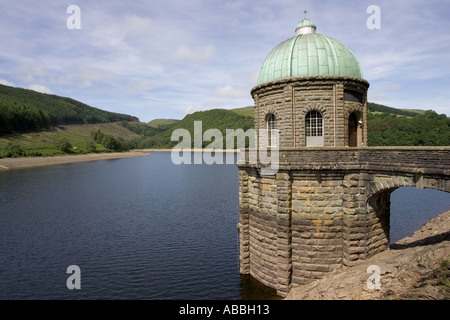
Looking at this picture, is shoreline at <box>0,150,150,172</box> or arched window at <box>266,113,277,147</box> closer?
arched window at <box>266,113,277,147</box>

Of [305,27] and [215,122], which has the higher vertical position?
[215,122]

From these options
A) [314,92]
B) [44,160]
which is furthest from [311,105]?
[44,160]

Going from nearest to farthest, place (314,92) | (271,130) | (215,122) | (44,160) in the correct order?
(314,92) < (271,130) < (44,160) < (215,122)

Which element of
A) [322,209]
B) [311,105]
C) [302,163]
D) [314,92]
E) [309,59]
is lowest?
[322,209]

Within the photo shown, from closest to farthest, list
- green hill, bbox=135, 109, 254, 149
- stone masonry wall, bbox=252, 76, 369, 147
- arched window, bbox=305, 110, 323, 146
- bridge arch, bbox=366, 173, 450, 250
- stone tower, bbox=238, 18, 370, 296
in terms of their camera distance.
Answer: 1. bridge arch, bbox=366, 173, 450, 250
2. stone tower, bbox=238, 18, 370, 296
3. stone masonry wall, bbox=252, 76, 369, 147
4. arched window, bbox=305, 110, 323, 146
5. green hill, bbox=135, 109, 254, 149

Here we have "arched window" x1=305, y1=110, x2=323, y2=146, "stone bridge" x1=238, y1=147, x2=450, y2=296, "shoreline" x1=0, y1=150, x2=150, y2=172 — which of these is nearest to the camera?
"stone bridge" x1=238, y1=147, x2=450, y2=296

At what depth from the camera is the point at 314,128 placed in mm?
17062

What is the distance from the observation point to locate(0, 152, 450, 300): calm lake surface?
59.5 feet

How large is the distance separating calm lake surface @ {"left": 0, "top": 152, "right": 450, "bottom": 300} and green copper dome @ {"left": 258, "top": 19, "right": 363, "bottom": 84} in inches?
447

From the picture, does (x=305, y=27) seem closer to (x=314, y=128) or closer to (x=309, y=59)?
(x=309, y=59)

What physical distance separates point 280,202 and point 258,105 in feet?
20.2

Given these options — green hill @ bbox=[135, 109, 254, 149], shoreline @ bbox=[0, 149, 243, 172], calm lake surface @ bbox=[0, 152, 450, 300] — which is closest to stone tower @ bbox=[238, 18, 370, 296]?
calm lake surface @ bbox=[0, 152, 450, 300]

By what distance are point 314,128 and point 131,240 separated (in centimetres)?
1709

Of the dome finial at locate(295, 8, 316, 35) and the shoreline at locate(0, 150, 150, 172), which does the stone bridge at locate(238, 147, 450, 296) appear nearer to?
the dome finial at locate(295, 8, 316, 35)
